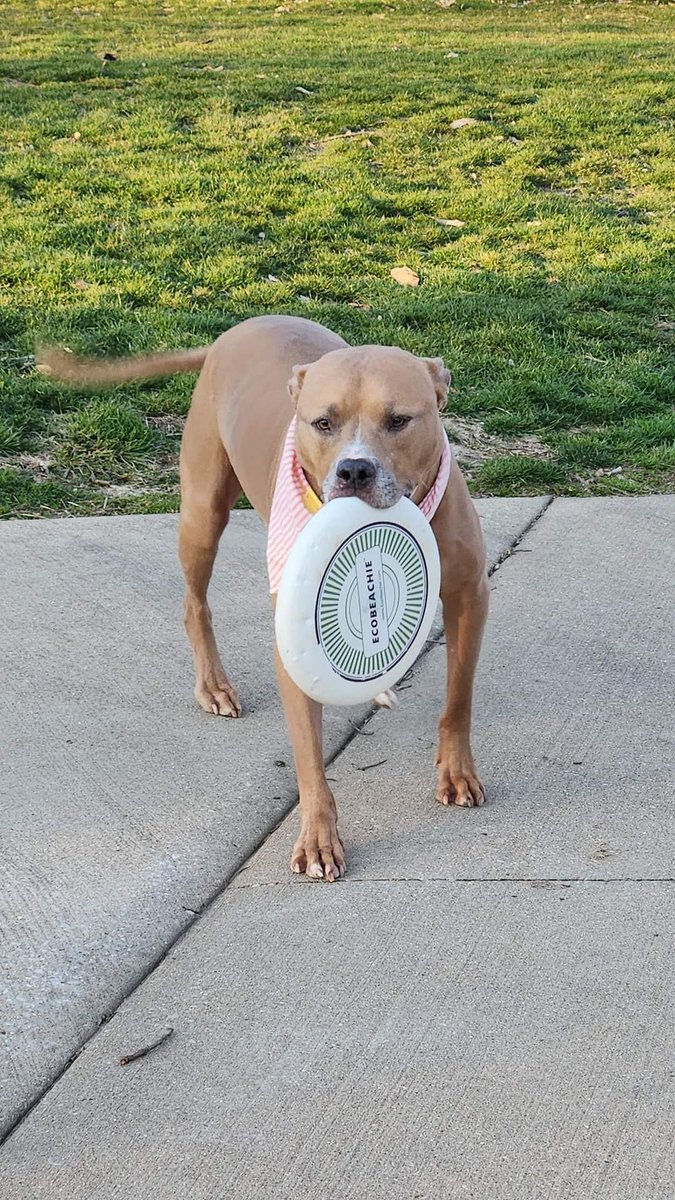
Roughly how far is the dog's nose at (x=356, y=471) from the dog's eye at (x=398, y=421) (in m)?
0.14

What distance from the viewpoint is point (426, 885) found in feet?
Answer: 11.1

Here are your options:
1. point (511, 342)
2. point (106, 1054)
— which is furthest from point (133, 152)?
point (106, 1054)

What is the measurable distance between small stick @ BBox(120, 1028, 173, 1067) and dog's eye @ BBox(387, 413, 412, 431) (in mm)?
1488

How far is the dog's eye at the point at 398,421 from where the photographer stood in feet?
11.3

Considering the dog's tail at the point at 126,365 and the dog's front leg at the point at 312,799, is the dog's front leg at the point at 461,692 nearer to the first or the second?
the dog's front leg at the point at 312,799

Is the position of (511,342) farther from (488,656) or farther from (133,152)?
(133,152)

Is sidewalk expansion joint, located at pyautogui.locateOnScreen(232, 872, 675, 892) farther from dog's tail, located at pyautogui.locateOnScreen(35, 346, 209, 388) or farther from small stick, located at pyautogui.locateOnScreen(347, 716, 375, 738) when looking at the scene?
dog's tail, located at pyautogui.locateOnScreen(35, 346, 209, 388)

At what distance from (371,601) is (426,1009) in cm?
103

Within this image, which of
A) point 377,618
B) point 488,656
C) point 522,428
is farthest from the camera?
point 522,428

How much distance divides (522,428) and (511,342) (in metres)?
1.12

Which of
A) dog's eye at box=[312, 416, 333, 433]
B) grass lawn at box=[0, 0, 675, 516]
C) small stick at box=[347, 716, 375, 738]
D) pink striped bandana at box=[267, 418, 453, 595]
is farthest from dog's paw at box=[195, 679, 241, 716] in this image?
grass lawn at box=[0, 0, 675, 516]

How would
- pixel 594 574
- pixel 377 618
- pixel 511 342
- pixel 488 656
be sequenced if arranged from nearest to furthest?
pixel 377 618
pixel 488 656
pixel 594 574
pixel 511 342

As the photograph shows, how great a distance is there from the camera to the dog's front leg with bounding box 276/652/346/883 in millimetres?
3477

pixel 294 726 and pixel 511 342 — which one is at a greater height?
pixel 294 726
